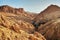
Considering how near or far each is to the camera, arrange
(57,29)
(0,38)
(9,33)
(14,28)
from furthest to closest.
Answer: (57,29), (14,28), (9,33), (0,38)

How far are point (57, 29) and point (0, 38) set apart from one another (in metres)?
34.3

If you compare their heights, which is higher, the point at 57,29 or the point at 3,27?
the point at 3,27

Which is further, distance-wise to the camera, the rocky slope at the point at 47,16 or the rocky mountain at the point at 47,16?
the rocky mountain at the point at 47,16

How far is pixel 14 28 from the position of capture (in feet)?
91.5

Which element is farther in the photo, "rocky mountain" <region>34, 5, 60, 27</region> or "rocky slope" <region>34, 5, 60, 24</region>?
"rocky mountain" <region>34, 5, 60, 27</region>

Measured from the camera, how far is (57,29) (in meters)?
56.2

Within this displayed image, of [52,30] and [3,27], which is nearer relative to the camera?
[3,27]

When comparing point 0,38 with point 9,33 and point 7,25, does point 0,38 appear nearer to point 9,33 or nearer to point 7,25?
point 9,33

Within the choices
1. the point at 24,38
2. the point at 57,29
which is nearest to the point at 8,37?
the point at 24,38

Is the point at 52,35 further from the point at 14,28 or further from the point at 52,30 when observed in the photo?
the point at 14,28

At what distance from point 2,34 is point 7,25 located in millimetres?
3315

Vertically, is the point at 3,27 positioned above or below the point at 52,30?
above

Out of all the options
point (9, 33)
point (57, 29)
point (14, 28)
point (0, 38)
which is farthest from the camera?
point (57, 29)

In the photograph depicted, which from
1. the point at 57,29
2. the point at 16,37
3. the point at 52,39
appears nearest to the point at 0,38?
the point at 16,37
